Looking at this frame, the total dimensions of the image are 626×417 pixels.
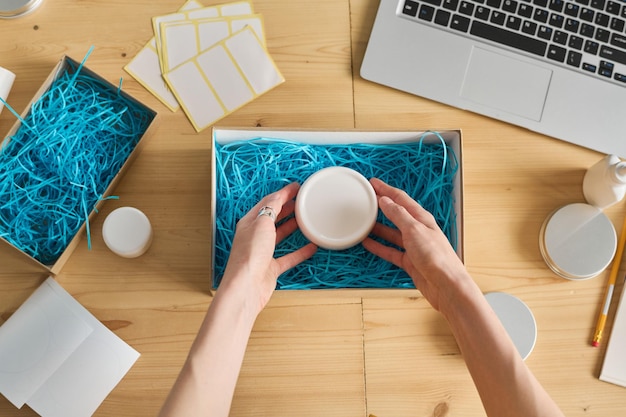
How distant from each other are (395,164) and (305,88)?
0.19 meters

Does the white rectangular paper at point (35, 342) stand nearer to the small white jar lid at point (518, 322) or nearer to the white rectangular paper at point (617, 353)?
the small white jar lid at point (518, 322)

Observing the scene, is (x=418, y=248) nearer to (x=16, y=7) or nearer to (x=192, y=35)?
(x=192, y=35)

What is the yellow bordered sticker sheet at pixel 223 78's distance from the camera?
848 millimetres

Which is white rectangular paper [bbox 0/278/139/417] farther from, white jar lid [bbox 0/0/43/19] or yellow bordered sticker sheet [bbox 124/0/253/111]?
white jar lid [bbox 0/0/43/19]

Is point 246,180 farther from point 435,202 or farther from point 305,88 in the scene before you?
point 435,202

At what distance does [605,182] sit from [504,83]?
214mm

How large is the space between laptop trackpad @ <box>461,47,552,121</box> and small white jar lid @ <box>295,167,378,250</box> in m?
0.25

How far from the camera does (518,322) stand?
0.80m

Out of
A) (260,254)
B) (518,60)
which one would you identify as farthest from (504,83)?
(260,254)

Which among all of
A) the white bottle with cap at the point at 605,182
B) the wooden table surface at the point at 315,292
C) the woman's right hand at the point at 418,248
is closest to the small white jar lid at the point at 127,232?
the wooden table surface at the point at 315,292

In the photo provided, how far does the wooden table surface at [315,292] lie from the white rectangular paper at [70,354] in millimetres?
17

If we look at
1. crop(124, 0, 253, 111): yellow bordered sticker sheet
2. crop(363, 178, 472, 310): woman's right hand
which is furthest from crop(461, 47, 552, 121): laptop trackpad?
crop(124, 0, 253, 111): yellow bordered sticker sheet

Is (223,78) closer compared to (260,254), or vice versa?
(260,254)

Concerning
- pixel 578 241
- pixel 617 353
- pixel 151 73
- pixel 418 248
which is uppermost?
pixel 151 73
